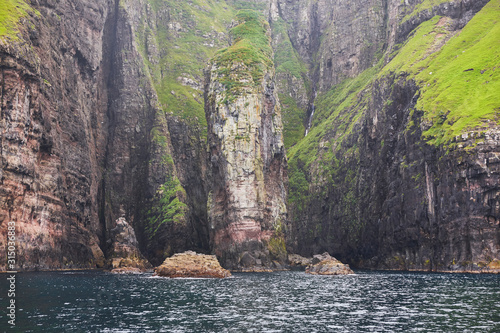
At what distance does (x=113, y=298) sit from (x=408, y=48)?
14120 centimetres

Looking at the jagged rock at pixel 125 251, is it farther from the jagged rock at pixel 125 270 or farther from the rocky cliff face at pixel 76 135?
the rocky cliff face at pixel 76 135

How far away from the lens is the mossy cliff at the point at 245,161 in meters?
118

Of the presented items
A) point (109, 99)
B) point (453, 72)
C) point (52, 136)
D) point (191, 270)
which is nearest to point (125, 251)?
point (191, 270)

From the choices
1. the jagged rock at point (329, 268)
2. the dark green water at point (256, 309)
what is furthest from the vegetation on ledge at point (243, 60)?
the dark green water at point (256, 309)

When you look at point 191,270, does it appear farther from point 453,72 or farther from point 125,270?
point 453,72

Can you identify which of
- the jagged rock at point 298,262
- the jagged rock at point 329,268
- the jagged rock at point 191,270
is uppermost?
the jagged rock at point 191,270

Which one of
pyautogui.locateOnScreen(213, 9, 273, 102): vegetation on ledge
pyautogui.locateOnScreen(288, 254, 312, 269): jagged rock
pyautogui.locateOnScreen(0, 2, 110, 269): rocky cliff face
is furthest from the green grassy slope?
pyautogui.locateOnScreen(0, 2, 110, 269): rocky cliff face

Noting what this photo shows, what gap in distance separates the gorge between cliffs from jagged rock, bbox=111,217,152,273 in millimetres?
516

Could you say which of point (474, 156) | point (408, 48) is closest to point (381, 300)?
point (474, 156)

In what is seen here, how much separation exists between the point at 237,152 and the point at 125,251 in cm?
4147

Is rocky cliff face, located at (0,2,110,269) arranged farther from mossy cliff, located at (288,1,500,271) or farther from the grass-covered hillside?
the grass-covered hillside

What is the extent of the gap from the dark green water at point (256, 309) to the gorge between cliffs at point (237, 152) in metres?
39.6

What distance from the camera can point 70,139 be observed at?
123125 mm

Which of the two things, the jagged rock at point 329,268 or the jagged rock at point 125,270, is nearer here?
the jagged rock at point 329,268
